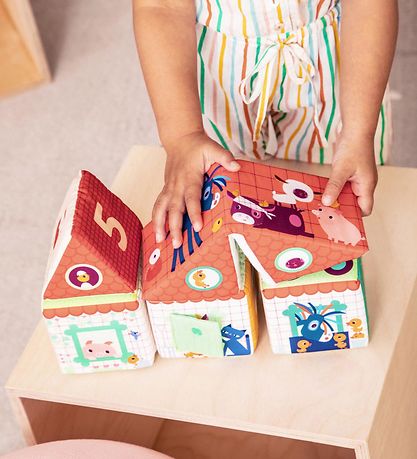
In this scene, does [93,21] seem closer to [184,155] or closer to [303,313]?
[184,155]

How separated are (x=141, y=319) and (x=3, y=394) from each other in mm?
866

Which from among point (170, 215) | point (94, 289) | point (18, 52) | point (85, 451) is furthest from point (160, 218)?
point (18, 52)

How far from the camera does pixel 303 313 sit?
113 cm

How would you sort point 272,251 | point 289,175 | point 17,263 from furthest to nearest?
point 17,263 < point 289,175 < point 272,251

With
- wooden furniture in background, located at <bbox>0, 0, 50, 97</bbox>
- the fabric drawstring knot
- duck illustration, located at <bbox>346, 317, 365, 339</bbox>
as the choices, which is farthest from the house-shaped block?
wooden furniture in background, located at <bbox>0, 0, 50, 97</bbox>

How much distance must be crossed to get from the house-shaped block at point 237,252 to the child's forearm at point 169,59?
0.57ft

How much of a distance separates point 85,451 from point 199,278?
12.3 inches

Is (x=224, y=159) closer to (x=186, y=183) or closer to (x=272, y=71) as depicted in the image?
(x=186, y=183)

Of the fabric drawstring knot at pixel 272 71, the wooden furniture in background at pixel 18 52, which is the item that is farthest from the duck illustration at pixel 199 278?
the wooden furniture in background at pixel 18 52

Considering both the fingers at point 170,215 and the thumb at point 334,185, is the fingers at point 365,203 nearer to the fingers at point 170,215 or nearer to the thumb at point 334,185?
the thumb at point 334,185

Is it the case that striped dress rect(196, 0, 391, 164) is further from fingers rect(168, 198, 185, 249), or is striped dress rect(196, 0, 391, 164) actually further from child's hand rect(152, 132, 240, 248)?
fingers rect(168, 198, 185, 249)

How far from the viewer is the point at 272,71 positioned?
1.38 m

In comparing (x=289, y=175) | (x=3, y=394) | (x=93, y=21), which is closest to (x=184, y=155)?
(x=289, y=175)

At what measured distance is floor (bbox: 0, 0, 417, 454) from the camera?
2.15m
